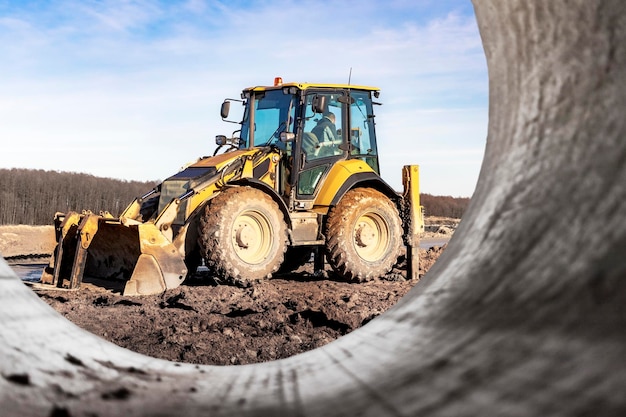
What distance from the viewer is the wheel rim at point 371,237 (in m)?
9.07

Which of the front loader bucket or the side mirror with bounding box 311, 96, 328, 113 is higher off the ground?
the side mirror with bounding box 311, 96, 328, 113

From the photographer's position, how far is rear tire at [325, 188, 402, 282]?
27.9 ft

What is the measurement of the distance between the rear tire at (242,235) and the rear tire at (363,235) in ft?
2.60

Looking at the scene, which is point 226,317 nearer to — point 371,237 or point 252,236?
point 252,236

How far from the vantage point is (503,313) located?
0.47m

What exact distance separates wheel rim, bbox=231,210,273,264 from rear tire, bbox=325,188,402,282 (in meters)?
0.97

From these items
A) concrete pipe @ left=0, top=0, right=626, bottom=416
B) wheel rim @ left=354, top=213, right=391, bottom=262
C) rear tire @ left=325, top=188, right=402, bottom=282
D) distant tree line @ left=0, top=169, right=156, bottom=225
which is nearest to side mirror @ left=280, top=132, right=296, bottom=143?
rear tire @ left=325, top=188, right=402, bottom=282

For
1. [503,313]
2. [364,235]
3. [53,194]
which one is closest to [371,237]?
[364,235]

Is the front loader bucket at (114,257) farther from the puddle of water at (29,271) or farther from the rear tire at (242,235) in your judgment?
the puddle of water at (29,271)

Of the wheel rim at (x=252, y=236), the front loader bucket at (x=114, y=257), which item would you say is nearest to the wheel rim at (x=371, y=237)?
the wheel rim at (x=252, y=236)

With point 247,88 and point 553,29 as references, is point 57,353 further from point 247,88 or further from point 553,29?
point 247,88

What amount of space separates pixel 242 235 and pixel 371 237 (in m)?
2.25

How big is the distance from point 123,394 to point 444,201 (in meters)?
40.5

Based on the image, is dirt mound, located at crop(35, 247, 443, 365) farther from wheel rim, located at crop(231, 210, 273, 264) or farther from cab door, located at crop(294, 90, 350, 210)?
cab door, located at crop(294, 90, 350, 210)
